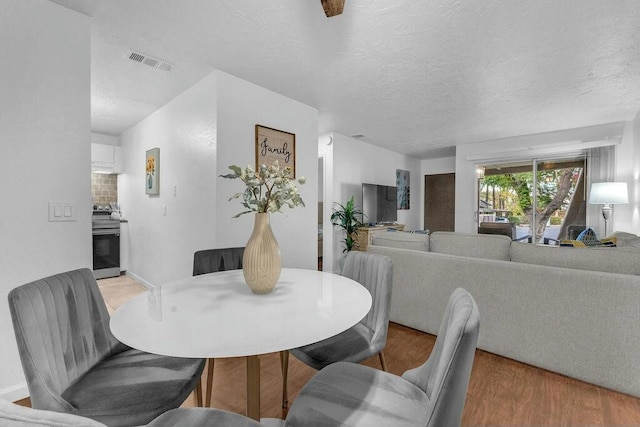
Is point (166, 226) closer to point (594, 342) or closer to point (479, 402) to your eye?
point (479, 402)

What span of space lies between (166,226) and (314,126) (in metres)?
2.13

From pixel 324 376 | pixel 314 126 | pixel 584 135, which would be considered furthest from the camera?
pixel 584 135

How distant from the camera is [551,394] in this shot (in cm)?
178

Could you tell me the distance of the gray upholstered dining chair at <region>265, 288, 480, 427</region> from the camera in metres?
0.70

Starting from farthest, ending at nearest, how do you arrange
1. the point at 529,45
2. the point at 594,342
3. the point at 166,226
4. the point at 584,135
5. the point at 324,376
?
1. the point at 584,135
2. the point at 166,226
3. the point at 529,45
4. the point at 594,342
5. the point at 324,376

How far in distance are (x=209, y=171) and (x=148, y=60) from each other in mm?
1041

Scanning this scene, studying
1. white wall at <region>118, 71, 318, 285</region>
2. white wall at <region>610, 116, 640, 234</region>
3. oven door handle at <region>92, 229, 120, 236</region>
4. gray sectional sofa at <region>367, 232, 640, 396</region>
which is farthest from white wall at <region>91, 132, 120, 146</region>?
white wall at <region>610, 116, 640, 234</region>

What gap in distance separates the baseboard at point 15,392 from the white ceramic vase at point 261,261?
165 centimetres

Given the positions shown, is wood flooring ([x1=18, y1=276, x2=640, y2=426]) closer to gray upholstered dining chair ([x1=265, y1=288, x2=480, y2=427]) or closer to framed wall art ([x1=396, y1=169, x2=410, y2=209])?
gray upholstered dining chair ([x1=265, y1=288, x2=480, y2=427])

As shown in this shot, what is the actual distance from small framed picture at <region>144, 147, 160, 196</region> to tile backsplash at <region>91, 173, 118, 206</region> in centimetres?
173

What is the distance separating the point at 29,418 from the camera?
364mm

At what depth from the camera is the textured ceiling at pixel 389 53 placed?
1.86 meters

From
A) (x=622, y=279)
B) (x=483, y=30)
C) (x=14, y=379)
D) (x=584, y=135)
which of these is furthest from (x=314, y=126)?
(x=584, y=135)

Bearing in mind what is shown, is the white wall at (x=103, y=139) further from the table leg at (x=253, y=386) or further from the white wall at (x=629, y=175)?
the white wall at (x=629, y=175)
